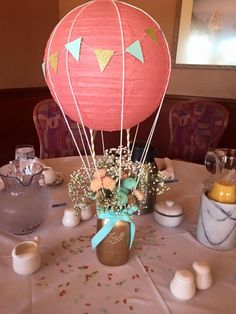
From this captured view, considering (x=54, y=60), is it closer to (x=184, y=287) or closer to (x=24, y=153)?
(x=184, y=287)

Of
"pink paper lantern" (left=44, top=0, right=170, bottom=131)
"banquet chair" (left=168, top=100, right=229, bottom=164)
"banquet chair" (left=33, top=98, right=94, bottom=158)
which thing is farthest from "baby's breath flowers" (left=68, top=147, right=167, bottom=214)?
"banquet chair" (left=168, top=100, right=229, bottom=164)

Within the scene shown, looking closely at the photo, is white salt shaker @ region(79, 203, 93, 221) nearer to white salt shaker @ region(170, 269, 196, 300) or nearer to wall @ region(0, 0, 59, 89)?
white salt shaker @ region(170, 269, 196, 300)

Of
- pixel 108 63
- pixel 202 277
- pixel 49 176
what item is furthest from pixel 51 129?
pixel 202 277

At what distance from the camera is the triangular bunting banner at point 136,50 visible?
70 cm

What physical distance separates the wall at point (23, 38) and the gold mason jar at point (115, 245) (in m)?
2.26

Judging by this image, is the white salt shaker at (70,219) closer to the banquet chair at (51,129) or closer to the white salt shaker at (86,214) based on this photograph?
the white salt shaker at (86,214)

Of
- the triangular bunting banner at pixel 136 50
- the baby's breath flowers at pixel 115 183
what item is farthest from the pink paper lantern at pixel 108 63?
the baby's breath flowers at pixel 115 183

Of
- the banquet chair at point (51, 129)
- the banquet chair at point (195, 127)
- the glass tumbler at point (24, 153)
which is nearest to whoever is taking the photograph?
the glass tumbler at point (24, 153)

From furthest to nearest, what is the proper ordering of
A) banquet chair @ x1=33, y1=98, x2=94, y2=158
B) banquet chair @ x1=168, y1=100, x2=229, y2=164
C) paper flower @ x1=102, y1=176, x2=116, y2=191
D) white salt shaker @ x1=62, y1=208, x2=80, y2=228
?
1. banquet chair @ x1=168, y1=100, x2=229, y2=164
2. banquet chair @ x1=33, y1=98, x2=94, y2=158
3. white salt shaker @ x1=62, y1=208, x2=80, y2=228
4. paper flower @ x1=102, y1=176, x2=116, y2=191

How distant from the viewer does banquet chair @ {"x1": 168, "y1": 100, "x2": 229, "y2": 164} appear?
2.10m

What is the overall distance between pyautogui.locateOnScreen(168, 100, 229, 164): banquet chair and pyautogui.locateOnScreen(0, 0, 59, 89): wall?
1508mm

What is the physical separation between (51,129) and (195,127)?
1.02 meters

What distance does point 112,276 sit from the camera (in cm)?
84

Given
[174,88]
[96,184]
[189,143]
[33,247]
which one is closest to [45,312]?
[33,247]
